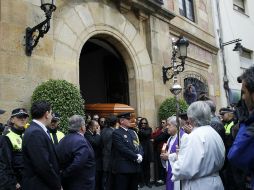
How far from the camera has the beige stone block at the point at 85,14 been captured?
980 centimetres

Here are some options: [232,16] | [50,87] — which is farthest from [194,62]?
[50,87]

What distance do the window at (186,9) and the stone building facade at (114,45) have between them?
0.14 m

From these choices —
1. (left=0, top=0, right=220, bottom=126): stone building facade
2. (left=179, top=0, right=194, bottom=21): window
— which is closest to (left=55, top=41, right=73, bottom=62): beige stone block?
(left=0, top=0, right=220, bottom=126): stone building facade

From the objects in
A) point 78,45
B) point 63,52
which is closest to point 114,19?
point 78,45

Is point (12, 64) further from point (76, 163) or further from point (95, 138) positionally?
point (76, 163)

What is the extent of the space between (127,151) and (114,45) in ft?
18.2

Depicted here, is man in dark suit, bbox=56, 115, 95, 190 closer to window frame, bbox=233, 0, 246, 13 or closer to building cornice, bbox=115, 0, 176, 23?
building cornice, bbox=115, 0, 176, 23

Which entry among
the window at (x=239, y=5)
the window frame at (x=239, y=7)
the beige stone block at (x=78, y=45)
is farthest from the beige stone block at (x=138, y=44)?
the window at (x=239, y=5)

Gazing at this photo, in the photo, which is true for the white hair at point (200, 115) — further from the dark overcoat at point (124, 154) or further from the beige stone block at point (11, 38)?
the beige stone block at point (11, 38)

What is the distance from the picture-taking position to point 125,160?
6.62 meters

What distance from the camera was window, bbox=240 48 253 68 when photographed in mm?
19609

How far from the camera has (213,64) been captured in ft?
55.7

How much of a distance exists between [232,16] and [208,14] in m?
2.44

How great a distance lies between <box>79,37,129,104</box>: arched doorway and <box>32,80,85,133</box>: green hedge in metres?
3.56
